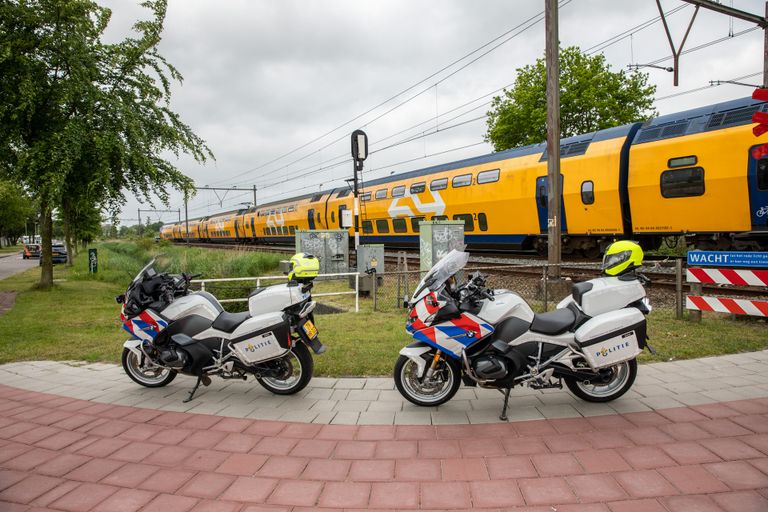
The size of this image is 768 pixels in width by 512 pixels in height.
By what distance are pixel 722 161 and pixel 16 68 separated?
15441mm

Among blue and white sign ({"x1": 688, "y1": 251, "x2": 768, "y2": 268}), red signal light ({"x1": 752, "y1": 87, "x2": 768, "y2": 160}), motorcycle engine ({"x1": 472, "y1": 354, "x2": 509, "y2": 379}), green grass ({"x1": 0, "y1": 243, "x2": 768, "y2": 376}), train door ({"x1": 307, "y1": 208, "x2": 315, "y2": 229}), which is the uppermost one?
train door ({"x1": 307, "y1": 208, "x2": 315, "y2": 229})

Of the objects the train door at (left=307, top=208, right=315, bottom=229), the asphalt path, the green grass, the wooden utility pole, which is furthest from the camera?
the train door at (left=307, top=208, right=315, bottom=229)

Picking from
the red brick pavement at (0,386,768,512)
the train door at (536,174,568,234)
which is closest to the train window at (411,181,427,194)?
the train door at (536,174,568,234)

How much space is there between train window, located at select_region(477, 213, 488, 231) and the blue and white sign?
7778 millimetres

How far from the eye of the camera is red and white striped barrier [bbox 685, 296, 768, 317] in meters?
5.50

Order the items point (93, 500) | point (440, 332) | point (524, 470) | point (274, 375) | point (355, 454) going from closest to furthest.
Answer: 1. point (93, 500)
2. point (524, 470)
3. point (355, 454)
4. point (440, 332)
5. point (274, 375)

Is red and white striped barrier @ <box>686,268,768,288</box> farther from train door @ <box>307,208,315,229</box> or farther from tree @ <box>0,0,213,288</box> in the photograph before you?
train door @ <box>307,208,315,229</box>

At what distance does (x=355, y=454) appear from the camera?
122 inches

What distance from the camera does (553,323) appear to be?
3.73 meters

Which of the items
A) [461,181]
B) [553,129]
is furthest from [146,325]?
[461,181]

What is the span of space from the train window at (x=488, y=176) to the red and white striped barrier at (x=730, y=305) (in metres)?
8.07

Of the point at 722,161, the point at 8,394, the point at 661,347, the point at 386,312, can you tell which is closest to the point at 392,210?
the point at 386,312

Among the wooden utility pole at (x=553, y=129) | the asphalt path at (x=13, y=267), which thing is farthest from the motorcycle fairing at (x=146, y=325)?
the asphalt path at (x=13, y=267)

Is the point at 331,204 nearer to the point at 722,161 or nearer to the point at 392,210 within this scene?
the point at 392,210
